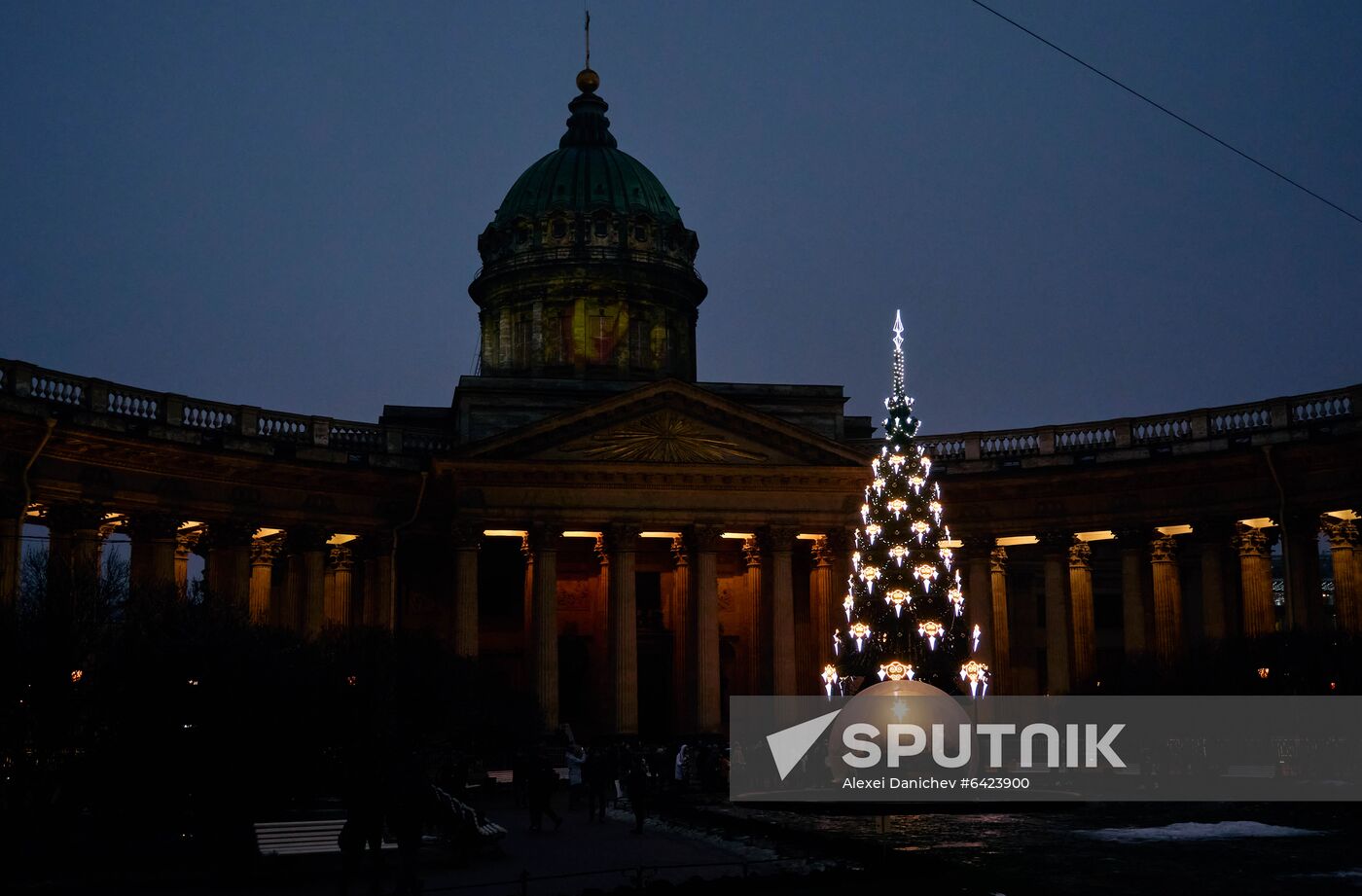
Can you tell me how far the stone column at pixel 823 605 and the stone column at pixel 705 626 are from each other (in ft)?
12.0

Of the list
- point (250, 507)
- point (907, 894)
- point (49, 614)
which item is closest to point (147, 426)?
point (250, 507)

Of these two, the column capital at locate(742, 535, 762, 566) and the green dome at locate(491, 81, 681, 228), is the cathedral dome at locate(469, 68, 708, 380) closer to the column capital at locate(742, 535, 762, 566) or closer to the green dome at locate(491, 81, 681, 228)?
the green dome at locate(491, 81, 681, 228)

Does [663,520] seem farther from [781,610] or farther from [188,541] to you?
[188,541]

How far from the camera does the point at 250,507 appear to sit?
53.0m

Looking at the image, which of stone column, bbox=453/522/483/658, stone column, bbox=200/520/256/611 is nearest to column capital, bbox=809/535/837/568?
stone column, bbox=453/522/483/658

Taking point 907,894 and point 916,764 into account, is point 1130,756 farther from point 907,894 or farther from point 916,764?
point 907,894

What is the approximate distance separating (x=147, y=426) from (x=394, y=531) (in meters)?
9.89

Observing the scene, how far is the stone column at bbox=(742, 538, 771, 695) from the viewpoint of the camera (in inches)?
2224

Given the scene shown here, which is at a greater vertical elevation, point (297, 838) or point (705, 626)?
point (705, 626)

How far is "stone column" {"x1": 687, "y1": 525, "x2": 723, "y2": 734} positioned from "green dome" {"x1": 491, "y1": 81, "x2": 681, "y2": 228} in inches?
887

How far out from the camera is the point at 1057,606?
188 ft

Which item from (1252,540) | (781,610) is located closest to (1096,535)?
(1252,540)

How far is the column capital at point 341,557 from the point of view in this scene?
58.3 meters

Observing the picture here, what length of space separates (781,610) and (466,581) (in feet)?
35.8
